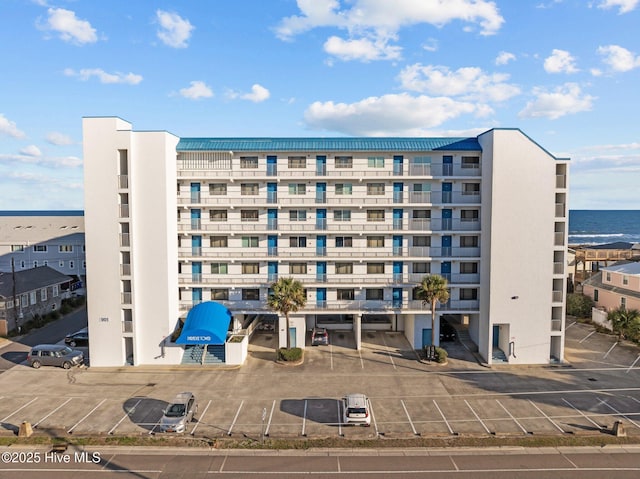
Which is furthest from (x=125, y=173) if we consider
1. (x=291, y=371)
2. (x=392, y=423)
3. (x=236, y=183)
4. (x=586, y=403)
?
(x=586, y=403)

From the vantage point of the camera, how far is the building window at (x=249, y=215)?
129 feet

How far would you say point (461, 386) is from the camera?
102 feet

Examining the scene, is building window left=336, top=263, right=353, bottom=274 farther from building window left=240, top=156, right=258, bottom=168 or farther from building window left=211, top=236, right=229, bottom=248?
building window left=240, top=156, right=258, bottom=168

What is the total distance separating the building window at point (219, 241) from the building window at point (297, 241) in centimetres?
600

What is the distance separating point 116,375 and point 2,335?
1929 cm

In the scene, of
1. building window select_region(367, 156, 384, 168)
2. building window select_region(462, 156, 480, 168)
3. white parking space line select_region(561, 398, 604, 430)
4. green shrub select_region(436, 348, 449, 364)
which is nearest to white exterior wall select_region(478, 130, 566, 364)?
building window select_region(462, 156, 480, 168)

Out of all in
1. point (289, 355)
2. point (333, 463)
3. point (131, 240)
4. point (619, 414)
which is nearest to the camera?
point (333, 463)

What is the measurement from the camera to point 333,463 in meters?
21.2

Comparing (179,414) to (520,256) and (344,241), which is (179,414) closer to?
(344,241)

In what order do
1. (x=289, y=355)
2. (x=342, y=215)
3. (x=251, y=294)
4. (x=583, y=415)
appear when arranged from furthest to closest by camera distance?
(x=251, y=294) < (x=342, y=215) < (x=289, y=355) < (x=583, y=415)

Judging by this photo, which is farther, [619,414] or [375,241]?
[375,241]

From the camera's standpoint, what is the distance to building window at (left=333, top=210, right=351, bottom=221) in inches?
1550

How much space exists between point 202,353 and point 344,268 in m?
14.7

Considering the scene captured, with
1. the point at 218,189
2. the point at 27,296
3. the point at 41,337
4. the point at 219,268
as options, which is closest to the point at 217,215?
the point at 218,189
